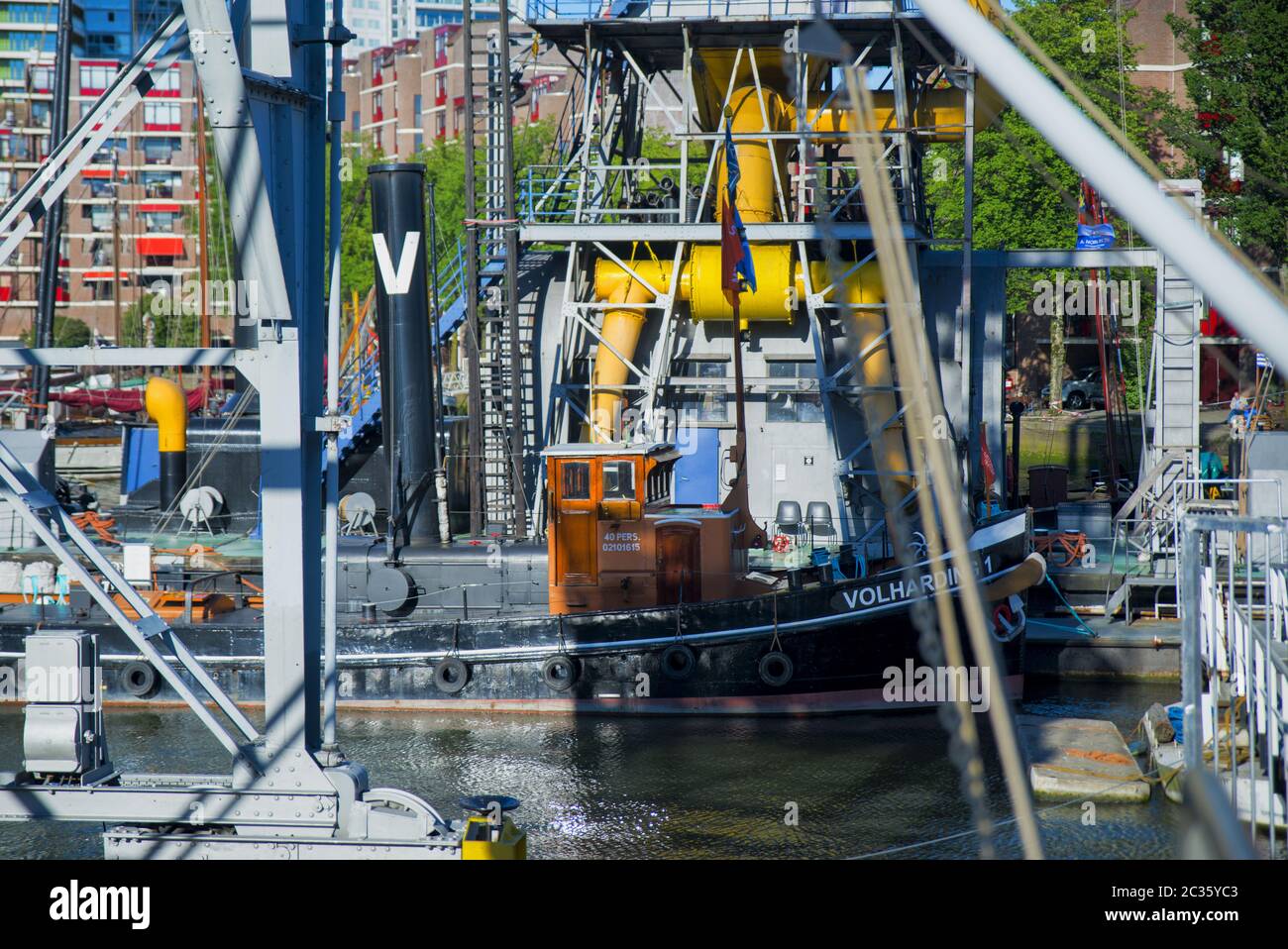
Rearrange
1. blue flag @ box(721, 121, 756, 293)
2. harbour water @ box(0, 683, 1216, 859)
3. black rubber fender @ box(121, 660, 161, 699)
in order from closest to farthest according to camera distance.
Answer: harbour water @ box(0, 683, 1216, 859)
blue flag @ box(721, 121, 756, 293)
black rubber fender @ box(121, 660, 161, 699)

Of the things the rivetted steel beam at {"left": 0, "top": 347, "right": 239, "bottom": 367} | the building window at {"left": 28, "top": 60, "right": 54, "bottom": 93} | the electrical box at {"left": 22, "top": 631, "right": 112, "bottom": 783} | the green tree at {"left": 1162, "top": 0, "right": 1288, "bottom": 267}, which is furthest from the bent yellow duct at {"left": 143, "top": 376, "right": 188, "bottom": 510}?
the building window at {"left": 28, "top": 60, "right": 54, "bottom": 93}

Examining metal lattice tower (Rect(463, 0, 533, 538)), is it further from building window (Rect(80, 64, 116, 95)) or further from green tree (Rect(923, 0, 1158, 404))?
building window (Rect(80, 64, 116, 95))

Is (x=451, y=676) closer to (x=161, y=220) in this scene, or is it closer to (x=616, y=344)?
(x=616, y=344)

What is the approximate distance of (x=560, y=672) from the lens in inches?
739

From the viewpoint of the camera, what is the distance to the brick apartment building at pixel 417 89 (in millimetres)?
83938

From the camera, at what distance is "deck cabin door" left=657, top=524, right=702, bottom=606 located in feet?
62.1

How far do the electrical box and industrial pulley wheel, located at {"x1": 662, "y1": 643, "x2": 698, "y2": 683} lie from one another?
376 inches

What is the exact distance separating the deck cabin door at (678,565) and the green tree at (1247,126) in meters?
21.9

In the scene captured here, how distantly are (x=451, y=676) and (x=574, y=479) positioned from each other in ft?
10.6

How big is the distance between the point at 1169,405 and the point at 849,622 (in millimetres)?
8939

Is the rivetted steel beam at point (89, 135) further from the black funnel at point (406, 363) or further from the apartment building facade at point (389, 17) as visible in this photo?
the apartment building facade at point (389, 17)

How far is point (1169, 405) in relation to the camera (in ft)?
77.8
